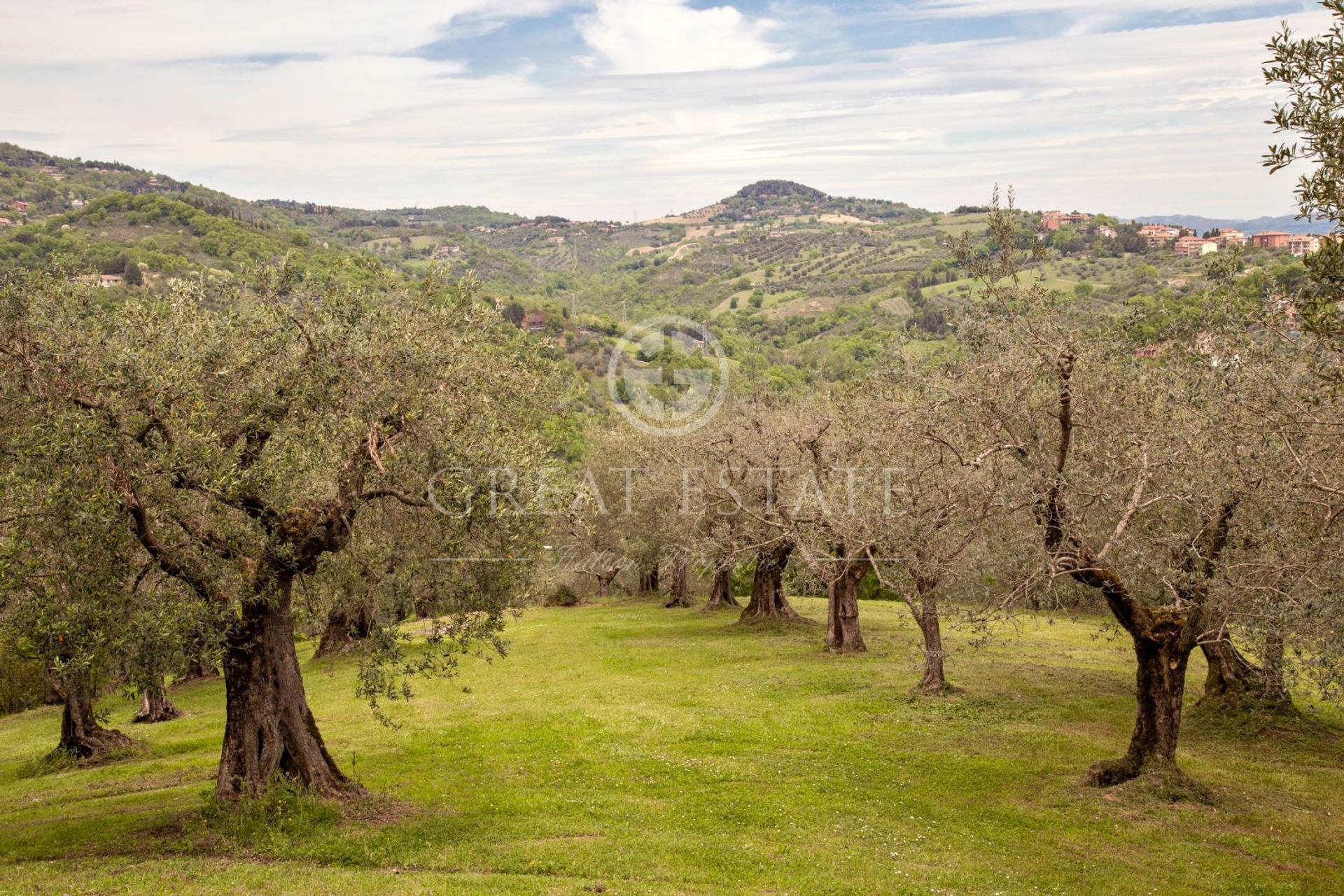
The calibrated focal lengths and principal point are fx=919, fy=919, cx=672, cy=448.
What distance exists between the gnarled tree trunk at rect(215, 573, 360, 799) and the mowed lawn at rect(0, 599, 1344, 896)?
2.80ft

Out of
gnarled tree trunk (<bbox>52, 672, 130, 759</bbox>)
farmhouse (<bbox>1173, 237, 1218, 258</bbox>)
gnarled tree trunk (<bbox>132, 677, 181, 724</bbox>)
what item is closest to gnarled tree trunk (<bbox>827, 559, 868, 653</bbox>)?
gnarled tree trunk (<bbox>52, 672, 130, 759</bbox>)

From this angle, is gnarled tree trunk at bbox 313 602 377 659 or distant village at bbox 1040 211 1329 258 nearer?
gnarled tree trunk at bbox 313 602 377 659

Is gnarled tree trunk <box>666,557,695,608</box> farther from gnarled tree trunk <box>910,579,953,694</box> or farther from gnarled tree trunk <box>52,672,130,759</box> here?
gnarled tree trunk <box>52,672,130,759</box>

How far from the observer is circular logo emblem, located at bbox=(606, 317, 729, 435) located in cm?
5012

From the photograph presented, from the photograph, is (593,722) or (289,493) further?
(593,722)

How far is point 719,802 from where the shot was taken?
18.7 meters

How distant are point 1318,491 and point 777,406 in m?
27.8

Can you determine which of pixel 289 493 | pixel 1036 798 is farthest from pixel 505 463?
pixel 1036 798

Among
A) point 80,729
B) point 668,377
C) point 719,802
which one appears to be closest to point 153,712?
point 80,729

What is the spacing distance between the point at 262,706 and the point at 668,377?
311ft

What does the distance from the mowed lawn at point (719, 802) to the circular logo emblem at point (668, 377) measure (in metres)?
20.0

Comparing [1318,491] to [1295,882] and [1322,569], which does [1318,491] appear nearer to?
[1322,569]

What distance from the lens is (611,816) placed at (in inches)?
701

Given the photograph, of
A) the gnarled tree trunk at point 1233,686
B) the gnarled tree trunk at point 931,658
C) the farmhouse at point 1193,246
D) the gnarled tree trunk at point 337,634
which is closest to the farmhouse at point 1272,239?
the farmhouse at point 1193,246
